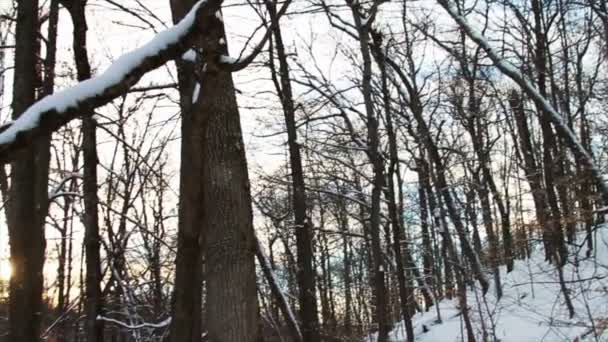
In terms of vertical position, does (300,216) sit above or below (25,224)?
above

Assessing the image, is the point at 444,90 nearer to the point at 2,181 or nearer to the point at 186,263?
the point at 2,181

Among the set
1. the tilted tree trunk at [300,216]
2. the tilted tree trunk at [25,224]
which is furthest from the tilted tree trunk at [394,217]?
the tilted tree trunk at [25,224]

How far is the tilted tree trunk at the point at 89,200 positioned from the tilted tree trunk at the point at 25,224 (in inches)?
34.4

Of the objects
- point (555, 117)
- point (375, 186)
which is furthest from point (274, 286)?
point (375, 186)

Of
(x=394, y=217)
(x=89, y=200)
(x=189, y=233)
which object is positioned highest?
(x=394, y=217)

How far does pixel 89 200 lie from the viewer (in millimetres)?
6547

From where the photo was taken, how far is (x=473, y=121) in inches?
653

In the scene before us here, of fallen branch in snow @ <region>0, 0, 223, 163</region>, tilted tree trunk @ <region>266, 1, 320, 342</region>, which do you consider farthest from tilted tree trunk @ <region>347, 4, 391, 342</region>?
fallen branch in snow @ <region>0, 0, 223, 163</region>

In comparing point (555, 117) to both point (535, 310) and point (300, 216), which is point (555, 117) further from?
point (535, 310)

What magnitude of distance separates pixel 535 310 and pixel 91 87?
1282 cm

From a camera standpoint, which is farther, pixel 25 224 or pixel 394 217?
pixel 394 217

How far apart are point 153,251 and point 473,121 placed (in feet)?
32.0

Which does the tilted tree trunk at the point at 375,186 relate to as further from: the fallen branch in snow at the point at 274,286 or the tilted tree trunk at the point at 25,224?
the tilted tree trunk at the point at 25,224

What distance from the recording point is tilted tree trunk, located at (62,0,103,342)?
6.32m
